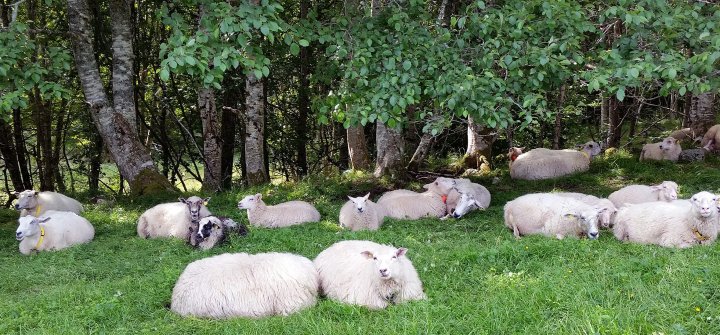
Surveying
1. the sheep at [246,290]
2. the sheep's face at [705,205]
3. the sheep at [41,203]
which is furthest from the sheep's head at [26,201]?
the sheep's face at [705,205]

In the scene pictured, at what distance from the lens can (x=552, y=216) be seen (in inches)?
344

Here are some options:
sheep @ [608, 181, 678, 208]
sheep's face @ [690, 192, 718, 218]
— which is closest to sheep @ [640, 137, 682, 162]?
sheep @ [608, 181, 678, 208]

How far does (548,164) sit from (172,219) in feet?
28.2

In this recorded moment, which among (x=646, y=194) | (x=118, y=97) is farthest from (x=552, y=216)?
(x=118, y=97)

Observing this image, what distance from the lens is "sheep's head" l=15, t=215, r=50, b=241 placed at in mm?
9102

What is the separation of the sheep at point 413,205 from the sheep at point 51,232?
5.13 metres

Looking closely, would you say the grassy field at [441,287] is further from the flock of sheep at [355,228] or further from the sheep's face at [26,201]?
the sheep's face at [26,201]

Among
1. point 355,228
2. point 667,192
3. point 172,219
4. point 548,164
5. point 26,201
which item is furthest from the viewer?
point 548,164

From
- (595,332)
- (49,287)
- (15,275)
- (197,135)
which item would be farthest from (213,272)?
(197,135)

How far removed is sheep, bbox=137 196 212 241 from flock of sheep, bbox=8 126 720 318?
0.02 metres

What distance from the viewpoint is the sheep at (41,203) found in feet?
37.5

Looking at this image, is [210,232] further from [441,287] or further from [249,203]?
[441,287]

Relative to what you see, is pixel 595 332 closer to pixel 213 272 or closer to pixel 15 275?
pixel 213 272

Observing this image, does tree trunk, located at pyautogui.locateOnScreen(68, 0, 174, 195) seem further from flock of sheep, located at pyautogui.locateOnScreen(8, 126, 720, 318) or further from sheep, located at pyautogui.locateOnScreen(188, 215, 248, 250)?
sheep, located at pyautogui.locateOnScreen(188, 215, 248, 250)
